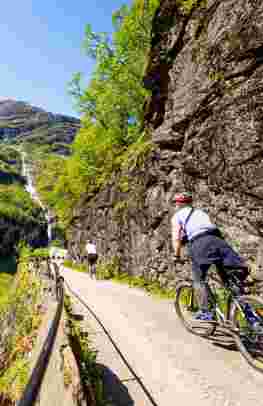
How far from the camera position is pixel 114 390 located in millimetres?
3561

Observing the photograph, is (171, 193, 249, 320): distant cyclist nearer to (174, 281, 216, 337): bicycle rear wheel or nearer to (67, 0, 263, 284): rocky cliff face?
(174, 281, 216, 337): bicycle rear wheel

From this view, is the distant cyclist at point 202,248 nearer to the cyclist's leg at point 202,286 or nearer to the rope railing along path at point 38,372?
the cyclist's leg at point 202,286

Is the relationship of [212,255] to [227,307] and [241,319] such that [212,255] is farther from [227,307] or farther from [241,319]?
[241,319]

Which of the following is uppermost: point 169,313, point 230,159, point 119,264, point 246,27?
point 246,27

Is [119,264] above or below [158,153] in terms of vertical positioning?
below

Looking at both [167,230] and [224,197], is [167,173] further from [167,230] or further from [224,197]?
[224,197]

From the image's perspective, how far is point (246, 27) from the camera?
289 inches

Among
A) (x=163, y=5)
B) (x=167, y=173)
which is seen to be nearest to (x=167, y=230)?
(x=167, y=173)

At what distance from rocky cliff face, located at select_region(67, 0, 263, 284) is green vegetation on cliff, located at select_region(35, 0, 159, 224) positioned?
234 inches

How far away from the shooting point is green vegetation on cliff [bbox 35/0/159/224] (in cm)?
2027

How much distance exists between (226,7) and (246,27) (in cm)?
143

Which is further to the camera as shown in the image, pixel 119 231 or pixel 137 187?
pixel 119 231

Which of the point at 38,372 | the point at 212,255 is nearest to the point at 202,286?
the point at 212,255

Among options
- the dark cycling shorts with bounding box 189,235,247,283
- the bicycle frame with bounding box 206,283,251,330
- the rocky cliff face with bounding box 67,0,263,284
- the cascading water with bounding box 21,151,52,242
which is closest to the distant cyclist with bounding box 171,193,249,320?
the dark cycling shorts with bounding box 189,235,247,283
